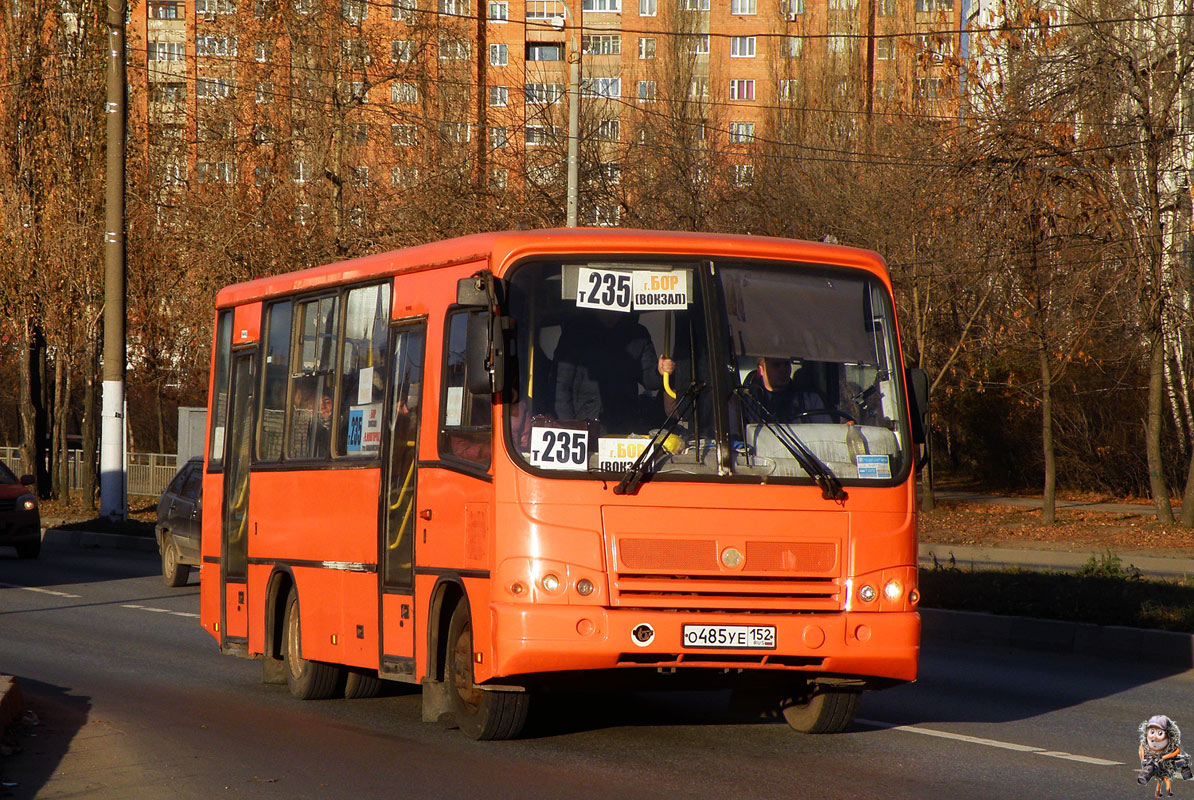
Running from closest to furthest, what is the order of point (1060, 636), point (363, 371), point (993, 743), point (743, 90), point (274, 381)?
point (993, 743) → point (363, 371) → point (274, 381) → point (1060, 636) → point (743, 90)

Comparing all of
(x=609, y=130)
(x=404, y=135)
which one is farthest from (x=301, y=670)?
(x=609, y=130)

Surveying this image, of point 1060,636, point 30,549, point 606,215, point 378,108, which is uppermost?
point 378,108

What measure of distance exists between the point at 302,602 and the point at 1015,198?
64.2ft

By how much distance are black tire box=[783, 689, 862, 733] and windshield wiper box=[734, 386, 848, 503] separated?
4.42 ft

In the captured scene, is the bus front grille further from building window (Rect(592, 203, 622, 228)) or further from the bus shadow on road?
building window (Rect(592, 203, 622, 228))

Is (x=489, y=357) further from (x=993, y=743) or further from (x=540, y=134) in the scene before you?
(x=540, y=134)

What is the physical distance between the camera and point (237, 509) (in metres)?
12.5

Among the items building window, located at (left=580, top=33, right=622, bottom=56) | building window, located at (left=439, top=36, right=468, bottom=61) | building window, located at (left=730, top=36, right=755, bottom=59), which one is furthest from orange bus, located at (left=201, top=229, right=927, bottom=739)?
building window, located at (left=730, top=36, right=755, bottom=59)

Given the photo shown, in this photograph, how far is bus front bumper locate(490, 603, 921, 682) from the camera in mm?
8281

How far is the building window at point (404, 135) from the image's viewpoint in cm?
3556

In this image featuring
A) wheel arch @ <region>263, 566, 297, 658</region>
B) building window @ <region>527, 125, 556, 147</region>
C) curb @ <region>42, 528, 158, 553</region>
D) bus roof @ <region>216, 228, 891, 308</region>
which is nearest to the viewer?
bus roof @ <region>216, 228, 891, 308</region>

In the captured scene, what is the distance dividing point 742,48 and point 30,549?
69.7 metres

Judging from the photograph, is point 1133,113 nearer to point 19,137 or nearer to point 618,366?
point 618,366

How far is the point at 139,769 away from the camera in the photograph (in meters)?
8.55
